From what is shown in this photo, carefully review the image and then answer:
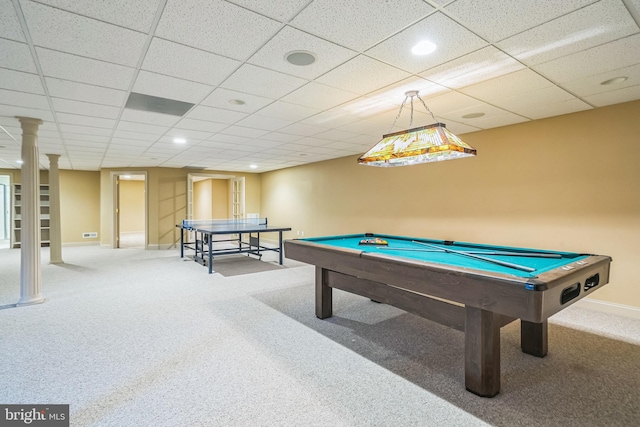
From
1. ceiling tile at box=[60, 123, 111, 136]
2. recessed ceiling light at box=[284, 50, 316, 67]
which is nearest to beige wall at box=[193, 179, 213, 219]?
ceiling tile at box=[60, 123, 111, 136]

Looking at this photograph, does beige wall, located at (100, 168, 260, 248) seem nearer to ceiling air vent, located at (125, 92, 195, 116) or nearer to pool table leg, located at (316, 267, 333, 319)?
Result: ceiling air vent, located at (125, 92, 195, 116)

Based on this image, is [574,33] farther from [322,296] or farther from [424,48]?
[322,296]

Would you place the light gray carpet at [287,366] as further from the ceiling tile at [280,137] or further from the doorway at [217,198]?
the doorway at [217,198]

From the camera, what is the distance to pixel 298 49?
7.06 feet

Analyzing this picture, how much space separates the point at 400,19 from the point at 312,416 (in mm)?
2301

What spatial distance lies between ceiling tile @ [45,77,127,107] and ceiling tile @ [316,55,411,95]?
76.8 inches

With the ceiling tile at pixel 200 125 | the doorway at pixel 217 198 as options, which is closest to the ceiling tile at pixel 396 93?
the ceiling tile at pixel 200 125

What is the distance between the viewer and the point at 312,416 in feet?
5.65

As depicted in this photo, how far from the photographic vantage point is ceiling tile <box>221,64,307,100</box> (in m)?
2.51

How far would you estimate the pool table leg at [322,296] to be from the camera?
3187 millimetres

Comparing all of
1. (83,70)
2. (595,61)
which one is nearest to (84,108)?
(83,70)

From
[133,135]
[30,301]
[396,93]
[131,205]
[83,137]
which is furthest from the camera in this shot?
[131,205]

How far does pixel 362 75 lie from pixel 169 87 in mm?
1710

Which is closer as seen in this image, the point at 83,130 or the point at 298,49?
the point at 298,49
